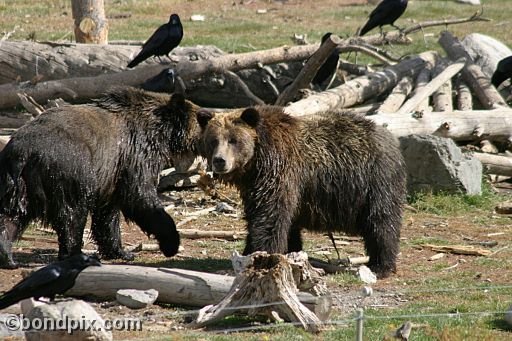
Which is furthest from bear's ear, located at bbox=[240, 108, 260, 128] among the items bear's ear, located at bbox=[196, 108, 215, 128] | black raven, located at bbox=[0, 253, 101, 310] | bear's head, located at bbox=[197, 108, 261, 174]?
black raven, located at bbox=[0, 253, 101, 310]

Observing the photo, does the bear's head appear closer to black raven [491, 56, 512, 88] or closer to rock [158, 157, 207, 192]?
rock [158, 157, 207, 192]

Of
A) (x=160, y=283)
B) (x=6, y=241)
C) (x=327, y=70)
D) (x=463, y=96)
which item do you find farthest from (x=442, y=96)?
(x=160, y=283)

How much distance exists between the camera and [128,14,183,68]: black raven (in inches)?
606

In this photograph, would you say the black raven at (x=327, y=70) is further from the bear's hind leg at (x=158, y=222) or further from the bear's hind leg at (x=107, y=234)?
the bear's hind leg at (x=158, y=222)

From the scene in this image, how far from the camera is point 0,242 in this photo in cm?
910

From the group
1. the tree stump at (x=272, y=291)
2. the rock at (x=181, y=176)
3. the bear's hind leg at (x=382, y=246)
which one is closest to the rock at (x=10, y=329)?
the tree stump at (x=272, y=291)

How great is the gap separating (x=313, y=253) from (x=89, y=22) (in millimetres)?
9234

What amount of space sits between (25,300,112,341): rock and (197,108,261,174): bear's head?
2806mm

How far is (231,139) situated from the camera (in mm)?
9195

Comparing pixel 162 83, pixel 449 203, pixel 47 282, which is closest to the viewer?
pixel 47 282

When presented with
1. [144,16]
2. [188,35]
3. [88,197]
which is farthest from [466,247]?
[144,16]

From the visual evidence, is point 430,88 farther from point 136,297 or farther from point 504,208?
point 136,297

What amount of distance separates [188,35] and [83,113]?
544 inches

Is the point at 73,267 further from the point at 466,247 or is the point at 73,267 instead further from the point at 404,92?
the point at 404,92
